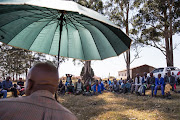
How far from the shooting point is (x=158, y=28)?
21609 millimetres

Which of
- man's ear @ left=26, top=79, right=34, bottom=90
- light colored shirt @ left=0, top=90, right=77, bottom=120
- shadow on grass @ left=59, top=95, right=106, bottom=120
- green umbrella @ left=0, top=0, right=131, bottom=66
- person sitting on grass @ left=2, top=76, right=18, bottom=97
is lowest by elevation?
shadow on grass @ left=59, top=95, right=106, bottom=120

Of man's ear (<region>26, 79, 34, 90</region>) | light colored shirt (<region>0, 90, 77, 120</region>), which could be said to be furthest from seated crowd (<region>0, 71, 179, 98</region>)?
light colored shirt (<region>0, 90, 77, 120</region>)

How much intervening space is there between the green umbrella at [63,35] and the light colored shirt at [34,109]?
2.37 meters

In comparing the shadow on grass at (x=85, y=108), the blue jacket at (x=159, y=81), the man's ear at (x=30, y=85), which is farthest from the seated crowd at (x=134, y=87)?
the man's ear at (x=30, y=85)

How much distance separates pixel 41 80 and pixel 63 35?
3114mm

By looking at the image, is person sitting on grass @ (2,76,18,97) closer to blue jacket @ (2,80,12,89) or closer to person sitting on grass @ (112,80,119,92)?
blue jacket @ (2,80,12,89)

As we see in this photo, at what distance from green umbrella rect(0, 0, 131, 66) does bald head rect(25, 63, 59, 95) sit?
2.11 m

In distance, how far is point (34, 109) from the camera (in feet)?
3.31

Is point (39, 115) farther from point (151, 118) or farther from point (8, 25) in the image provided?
point (151, 118)

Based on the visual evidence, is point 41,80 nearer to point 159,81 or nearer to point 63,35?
point 63,35

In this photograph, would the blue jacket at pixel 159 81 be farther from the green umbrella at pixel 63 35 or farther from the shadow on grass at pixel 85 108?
the green umbrella at pixel 63 35

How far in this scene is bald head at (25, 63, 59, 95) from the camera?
4.00 feet

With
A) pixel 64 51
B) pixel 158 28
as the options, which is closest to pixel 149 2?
pixel 158 28

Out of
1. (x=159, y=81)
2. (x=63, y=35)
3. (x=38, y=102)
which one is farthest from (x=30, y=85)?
(x=159, y=81)
